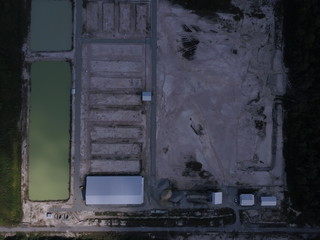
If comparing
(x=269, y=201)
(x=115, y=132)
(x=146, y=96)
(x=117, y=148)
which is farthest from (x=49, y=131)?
(x=269, y=201)

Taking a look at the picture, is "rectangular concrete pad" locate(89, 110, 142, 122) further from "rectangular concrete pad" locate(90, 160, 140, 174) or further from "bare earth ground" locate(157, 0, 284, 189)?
"rectangular concrete pad" locate(90, 160, 140, 174)

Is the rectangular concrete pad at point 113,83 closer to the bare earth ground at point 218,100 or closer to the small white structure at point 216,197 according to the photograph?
the bare earth ground at point 218,100

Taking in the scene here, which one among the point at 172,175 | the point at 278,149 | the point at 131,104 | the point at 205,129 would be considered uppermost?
the point at 131,104

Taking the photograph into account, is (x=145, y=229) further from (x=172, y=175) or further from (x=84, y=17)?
(x=84, y=17)

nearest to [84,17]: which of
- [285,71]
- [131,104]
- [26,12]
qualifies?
[26,12]

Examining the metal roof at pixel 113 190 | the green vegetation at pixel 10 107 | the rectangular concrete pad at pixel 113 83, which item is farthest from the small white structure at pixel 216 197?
the green vegetation at pixel 10 107

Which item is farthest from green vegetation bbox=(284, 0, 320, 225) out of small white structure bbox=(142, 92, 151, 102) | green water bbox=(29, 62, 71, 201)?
green water bbox=(29, 62, 71, 201)

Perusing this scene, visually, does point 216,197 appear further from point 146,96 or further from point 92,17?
point 92,17
